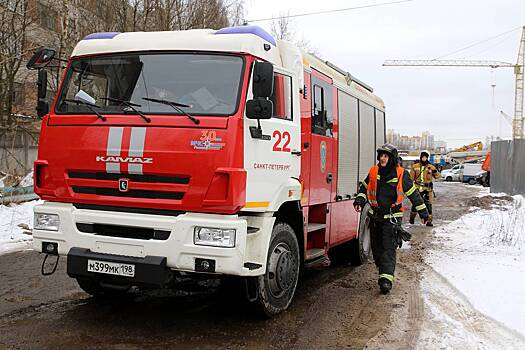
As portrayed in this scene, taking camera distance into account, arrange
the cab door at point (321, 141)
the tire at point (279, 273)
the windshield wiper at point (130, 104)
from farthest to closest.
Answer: the cab door at point (321, 141) → the tire at point (279, 273) → the windshield wiper at point (130, 104)

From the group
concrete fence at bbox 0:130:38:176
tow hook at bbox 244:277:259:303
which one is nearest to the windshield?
tow hook at bbox 244:277:259:303

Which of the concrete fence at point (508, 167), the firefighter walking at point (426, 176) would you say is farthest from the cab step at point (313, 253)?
the concrete fence at point (508, 167)

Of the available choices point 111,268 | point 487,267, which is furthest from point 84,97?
point 487,267

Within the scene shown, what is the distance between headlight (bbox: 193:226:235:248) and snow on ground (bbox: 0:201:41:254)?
18.3ft

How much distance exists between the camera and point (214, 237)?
14.0ft

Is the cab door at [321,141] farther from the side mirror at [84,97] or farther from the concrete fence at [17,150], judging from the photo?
the concrete fence at [17,150]

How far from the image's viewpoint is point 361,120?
837cm

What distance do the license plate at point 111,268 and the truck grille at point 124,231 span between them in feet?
0.85

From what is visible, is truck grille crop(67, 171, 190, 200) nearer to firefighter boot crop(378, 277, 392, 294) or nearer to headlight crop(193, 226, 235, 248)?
headlight crop(193, 226, 235, 248)

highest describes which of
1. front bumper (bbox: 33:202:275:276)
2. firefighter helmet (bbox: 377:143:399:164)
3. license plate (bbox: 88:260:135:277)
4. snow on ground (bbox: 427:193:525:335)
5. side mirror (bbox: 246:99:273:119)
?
side mirror (bbox: 246:99:273:119)

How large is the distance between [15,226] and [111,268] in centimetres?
692

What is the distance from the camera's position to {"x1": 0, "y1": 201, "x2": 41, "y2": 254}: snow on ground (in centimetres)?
896

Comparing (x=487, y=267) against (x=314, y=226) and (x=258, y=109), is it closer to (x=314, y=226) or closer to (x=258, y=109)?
(x=314, y=226)

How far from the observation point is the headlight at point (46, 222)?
4.71 meters
